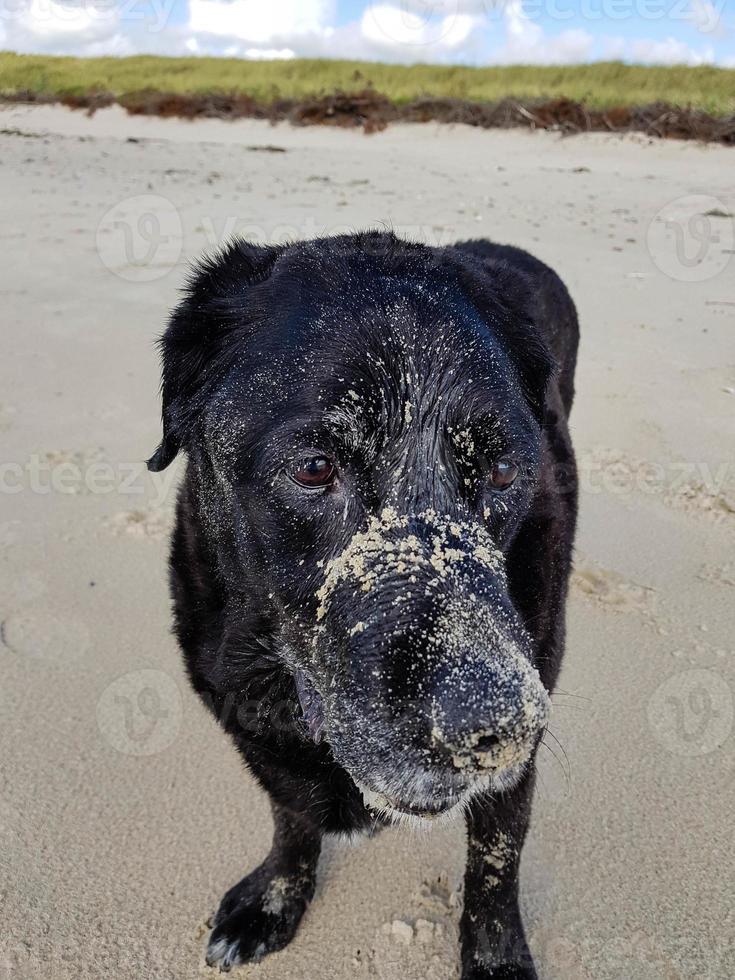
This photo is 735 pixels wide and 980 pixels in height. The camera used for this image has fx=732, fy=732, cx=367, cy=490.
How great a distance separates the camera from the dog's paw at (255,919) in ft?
7.01

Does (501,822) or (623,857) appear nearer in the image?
(501,822)

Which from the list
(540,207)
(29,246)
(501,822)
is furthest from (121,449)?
(540,207)

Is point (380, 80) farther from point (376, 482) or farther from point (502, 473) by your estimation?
point (376, 482)

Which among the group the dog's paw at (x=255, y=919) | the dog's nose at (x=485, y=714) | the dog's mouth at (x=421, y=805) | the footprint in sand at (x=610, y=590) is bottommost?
the dog's paw at (x=255, y=919)

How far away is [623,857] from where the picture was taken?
7.79 feet

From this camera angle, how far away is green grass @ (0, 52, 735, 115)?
717 inches

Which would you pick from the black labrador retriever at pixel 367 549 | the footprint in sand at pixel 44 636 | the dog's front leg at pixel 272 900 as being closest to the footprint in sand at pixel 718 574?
the black labrador retriever at pixel 367 549

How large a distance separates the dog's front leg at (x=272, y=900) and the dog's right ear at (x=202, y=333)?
123 centimetres

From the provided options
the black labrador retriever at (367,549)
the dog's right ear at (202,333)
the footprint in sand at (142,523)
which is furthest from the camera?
the footprint in sand at (142,523)

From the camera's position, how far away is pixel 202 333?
7.11ft

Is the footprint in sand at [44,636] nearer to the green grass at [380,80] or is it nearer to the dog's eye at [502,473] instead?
the dog's eye at [502,473]

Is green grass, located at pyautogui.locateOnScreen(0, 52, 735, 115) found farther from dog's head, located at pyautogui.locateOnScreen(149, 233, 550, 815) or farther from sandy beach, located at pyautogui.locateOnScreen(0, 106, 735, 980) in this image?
dog's head, located at pyautogui.locateOnScreen(149, 233, 550, 815)

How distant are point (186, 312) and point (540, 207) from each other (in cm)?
980

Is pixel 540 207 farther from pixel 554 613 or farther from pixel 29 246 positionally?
pixel 554 613
